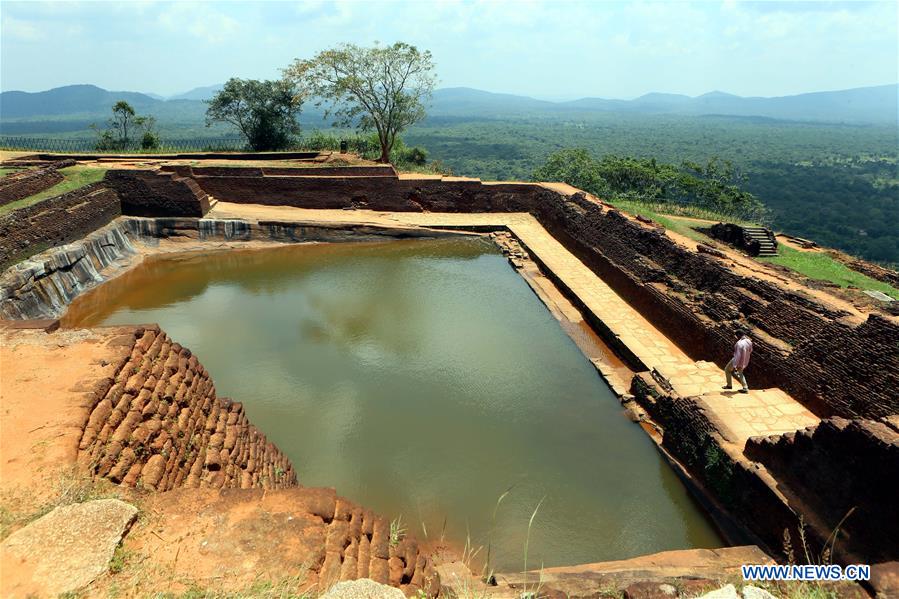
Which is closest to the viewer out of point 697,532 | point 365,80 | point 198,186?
point 697,532

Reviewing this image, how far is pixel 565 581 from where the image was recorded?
12.9 ft

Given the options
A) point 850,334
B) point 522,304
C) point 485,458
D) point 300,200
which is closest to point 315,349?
point 485,458

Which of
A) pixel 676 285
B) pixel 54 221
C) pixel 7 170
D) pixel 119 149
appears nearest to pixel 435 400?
pixel 676 285

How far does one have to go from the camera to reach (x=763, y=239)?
1189 cm

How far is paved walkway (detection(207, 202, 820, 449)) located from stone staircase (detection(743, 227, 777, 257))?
3.38m

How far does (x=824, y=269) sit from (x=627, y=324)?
4.19 metres

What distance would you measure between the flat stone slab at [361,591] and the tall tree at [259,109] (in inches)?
925

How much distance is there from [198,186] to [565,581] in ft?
59.1

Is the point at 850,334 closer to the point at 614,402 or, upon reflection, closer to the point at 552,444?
the point at 614,402

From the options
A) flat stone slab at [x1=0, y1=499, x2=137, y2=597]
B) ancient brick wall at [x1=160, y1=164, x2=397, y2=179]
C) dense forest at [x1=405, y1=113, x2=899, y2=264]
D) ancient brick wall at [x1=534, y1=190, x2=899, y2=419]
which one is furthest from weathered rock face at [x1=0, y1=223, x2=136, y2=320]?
dense forest at [x1=405, y1=113, x2=899, y2=264]

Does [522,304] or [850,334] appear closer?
[850,334]

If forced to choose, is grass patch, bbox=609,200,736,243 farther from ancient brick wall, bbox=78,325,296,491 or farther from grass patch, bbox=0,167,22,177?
grass patch, bbox=0,167,22,177

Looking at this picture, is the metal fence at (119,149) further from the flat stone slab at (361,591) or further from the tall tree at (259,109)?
the flat stone slab at (361,591)

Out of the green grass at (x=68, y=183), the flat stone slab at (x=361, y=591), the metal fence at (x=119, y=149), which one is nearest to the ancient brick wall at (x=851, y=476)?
the flat stone slab at (x=361, y=591)
